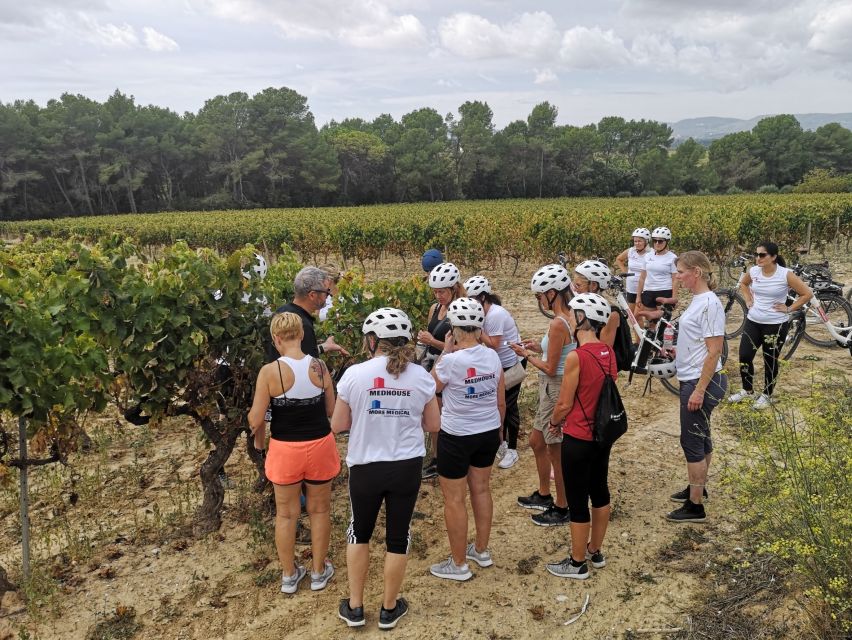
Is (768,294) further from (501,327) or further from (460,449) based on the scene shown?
(460,449)

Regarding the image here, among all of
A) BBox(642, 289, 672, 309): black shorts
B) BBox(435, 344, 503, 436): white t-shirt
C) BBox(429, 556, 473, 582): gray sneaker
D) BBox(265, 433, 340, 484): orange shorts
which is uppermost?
BBox(435, 344, 503, 436): white t-shirt

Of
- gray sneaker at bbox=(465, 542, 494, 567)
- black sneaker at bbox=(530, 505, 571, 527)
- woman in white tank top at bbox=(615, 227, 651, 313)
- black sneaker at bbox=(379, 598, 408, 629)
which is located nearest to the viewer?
black sneaker at bbox=(379, 598, 408, 629)

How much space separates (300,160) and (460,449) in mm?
69564

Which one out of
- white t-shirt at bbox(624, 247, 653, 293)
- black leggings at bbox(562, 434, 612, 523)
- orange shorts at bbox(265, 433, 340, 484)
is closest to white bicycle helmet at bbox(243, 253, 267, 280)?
orange shorts at bbox(265, 433, 340, 484)

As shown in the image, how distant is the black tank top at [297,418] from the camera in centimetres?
387

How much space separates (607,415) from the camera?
385 centimetres

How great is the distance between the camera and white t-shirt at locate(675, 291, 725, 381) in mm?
4578

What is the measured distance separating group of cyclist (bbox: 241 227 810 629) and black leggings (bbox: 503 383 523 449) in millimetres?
273

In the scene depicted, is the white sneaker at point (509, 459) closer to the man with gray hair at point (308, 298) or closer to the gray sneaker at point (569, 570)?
the gray sneaker at point (569, 570)

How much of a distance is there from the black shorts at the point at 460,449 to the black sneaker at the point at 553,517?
131cm

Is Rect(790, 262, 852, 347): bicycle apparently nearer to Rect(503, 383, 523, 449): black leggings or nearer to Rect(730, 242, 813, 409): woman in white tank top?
Rect(730, 242, 813, 409): woman in white tank top

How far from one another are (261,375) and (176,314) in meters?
1.31

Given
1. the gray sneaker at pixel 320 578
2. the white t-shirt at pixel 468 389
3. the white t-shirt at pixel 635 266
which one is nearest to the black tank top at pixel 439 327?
the white t-shirt at pixel 468 389

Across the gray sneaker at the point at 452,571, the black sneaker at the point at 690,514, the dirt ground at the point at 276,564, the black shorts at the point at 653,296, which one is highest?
the black shorts at the point at 653,296
